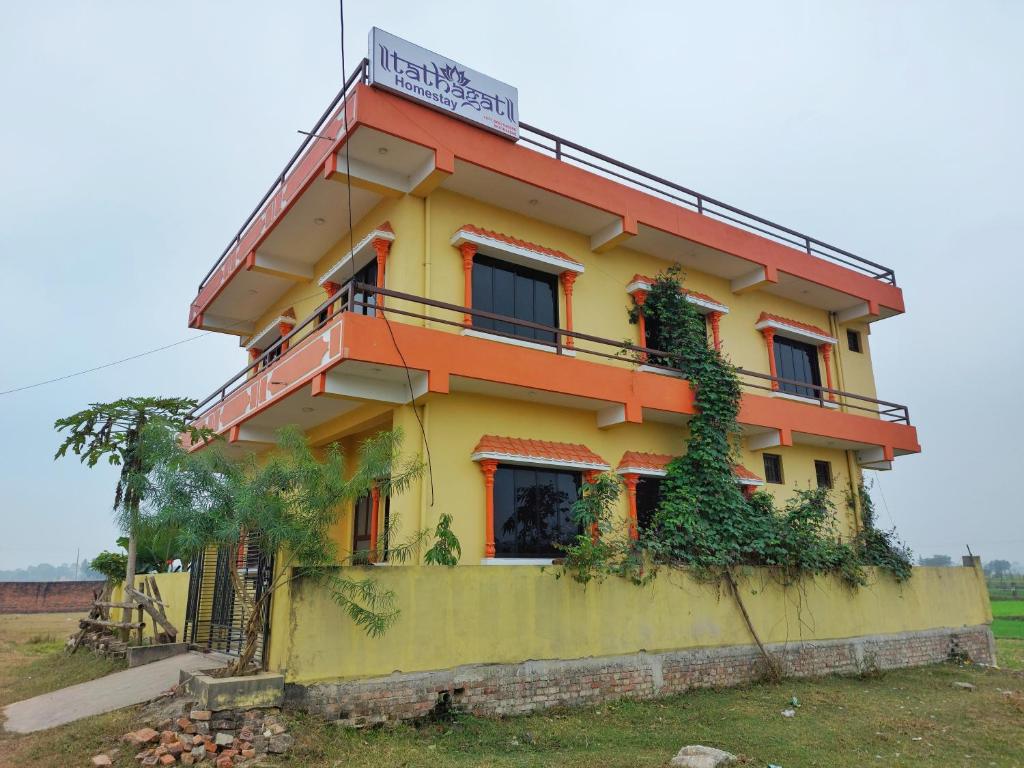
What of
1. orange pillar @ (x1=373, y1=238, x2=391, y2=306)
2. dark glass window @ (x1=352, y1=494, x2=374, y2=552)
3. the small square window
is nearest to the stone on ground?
dark glass window @ (x1=352, y1=494, x2=374, y2=552)

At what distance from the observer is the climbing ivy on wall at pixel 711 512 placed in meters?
11.5

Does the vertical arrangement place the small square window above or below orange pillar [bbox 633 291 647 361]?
below

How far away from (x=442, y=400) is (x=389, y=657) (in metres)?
4.20

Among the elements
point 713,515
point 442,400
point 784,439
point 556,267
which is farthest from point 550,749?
point 784,439

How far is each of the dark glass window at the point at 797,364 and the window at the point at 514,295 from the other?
Answer: 21.8 feet

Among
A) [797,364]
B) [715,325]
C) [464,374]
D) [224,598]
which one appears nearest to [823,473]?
[797,364]

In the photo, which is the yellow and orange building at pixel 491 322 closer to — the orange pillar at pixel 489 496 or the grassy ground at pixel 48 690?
the orange pillar at pixel 489 496

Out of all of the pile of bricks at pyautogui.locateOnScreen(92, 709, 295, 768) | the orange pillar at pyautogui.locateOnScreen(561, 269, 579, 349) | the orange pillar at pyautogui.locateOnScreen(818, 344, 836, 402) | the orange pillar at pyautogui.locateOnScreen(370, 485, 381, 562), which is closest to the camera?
the pile of bricks at pyautogui.locateOnScreen(92, 709, 295, 768)

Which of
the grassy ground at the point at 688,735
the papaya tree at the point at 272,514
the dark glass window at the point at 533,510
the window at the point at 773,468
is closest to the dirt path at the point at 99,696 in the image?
the grassy ground at the point at 688,735

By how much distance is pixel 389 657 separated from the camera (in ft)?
26.9

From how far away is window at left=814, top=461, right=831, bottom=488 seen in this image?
1688 cm

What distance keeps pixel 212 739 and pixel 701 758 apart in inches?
186

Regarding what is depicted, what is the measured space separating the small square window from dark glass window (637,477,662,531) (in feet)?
17.5

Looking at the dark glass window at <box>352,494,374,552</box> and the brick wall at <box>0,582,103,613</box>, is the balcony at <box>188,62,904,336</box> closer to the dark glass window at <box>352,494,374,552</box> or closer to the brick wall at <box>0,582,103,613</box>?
the dark glass window at <box>352,494,374,552</box>
